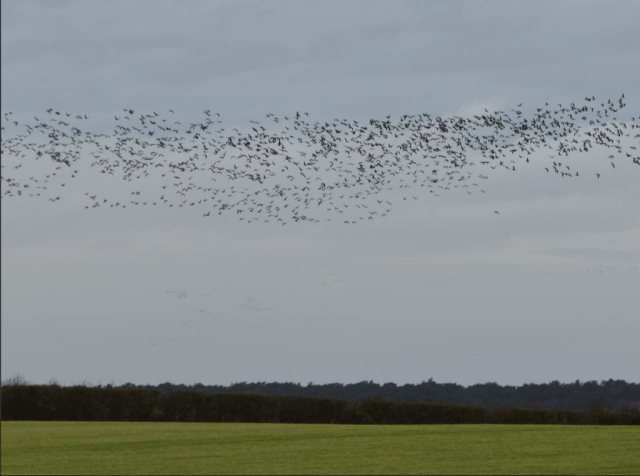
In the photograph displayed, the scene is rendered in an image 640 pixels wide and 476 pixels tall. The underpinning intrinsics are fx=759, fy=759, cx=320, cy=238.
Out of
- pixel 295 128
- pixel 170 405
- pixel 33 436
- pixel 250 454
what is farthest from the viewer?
pixel 170 405

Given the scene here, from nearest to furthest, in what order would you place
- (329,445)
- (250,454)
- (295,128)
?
(250,454) < (329,445) < (295,128)

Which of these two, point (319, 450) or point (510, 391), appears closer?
point (319, 450)

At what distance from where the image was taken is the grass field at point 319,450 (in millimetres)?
13094

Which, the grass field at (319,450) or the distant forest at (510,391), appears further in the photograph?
the distant forest at (510,391)

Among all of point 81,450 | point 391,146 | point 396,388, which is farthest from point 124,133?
point 396,388

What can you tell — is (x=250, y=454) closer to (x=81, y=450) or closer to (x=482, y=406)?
(x=81, y=450)

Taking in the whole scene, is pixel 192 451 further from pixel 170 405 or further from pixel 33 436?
pixel 170 405

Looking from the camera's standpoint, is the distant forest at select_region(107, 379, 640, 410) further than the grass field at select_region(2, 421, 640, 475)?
Yes

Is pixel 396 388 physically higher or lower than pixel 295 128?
lower

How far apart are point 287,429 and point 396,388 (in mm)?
18241

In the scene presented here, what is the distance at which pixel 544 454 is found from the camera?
14883 millimetres

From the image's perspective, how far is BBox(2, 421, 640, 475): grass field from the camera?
13094mm

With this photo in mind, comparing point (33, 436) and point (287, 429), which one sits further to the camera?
point (287, 429)

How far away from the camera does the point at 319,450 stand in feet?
50.4
